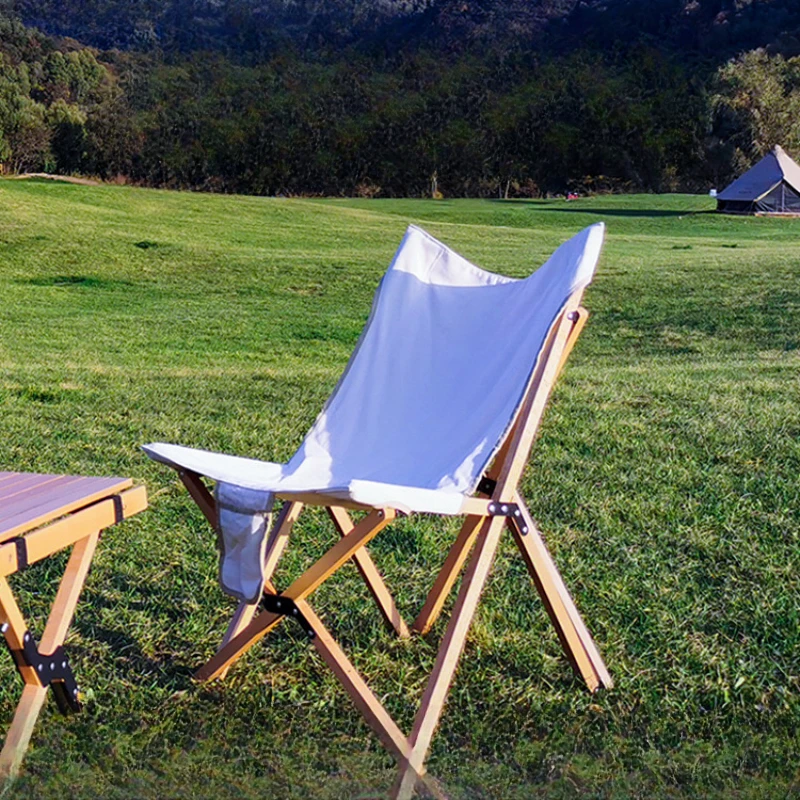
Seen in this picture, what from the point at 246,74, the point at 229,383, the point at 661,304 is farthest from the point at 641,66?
the point at 229,383

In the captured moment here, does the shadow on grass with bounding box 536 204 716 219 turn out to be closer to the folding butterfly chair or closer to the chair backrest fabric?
the chair backrest fabric

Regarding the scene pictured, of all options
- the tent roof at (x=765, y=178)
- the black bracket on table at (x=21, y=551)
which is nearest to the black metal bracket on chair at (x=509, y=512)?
the black bracket on table at (x=21, y=551)

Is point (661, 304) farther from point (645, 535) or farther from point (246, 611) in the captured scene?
point (246, 611)

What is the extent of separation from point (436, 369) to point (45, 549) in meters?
1.26

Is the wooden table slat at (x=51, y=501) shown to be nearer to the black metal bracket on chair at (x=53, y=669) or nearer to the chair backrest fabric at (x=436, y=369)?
the black metal bracket on chair at (x=53, y=669)

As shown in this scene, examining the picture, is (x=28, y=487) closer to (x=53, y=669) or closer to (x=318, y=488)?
(x=53, y=669)

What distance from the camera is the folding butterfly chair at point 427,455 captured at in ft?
7.13

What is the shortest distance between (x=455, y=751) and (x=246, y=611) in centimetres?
66

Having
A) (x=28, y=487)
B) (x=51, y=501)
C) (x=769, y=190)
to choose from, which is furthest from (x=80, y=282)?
(x=769, y=190)

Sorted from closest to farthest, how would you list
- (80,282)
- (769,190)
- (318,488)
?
(318,488) → (80,282) → (769,190)

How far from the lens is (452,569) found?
109 inches

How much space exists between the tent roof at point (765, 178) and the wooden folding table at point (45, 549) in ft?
77.2

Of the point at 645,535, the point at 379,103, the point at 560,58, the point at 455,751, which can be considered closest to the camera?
the point at 455,751

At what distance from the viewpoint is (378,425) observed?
9.59 feet
